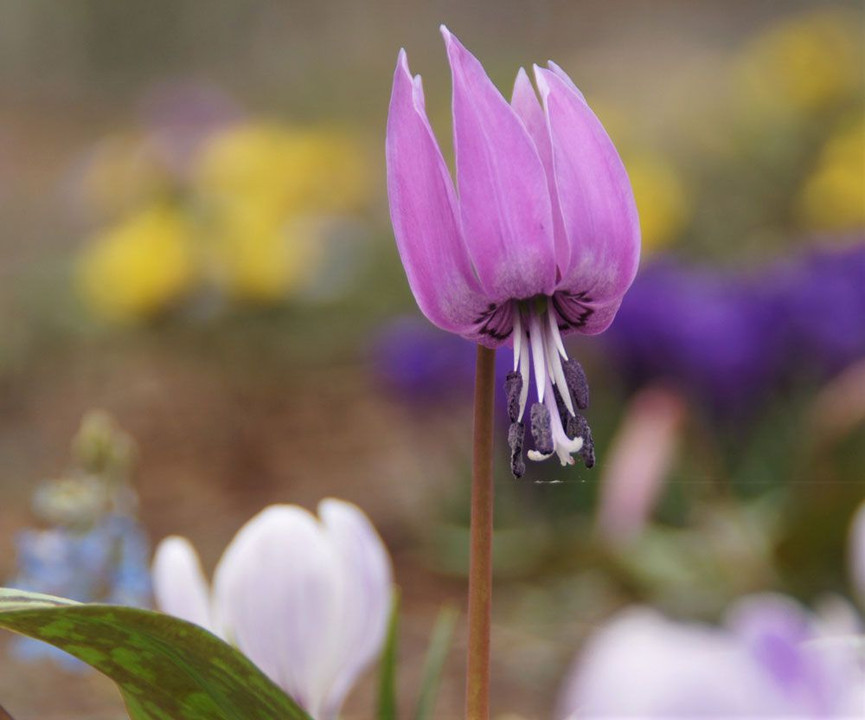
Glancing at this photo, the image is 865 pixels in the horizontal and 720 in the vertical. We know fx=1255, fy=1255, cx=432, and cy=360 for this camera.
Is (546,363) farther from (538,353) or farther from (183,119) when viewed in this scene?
(183,119)

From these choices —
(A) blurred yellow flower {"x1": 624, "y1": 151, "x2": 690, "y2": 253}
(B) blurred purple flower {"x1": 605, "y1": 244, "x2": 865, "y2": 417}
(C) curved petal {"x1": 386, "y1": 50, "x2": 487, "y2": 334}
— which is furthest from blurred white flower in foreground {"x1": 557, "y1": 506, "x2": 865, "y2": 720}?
(A) blurred yellow flower {"x1": 624, "y1": 151, "x2": 690, "y2": 253}

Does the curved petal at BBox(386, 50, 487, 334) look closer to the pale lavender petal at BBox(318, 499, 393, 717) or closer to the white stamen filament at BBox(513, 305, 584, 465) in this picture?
the white stamen filament at BBox(513, 305, 584, 465)

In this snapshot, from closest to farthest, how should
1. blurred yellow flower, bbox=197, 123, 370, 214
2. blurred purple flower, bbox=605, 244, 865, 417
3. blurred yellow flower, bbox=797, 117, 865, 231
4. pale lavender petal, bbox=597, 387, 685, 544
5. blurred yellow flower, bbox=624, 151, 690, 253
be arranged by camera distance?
pale lavender petal, bbox=597, 387, 685, 544, blurred purple flower, bbox=605, 244, 865, 417, blurred yellow flower, bbox=624, 151, 690, 253, blurred yellow flower, bbox=797, 117, 865, 231, blurred yellow flower, bbox=197, 123, 370, 214

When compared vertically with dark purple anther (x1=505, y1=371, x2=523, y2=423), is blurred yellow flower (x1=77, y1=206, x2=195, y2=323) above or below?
above

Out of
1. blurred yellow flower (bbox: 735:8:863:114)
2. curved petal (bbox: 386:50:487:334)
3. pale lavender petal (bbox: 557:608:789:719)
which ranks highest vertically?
blurred yellow flower (bbox: 735:8:863:114)

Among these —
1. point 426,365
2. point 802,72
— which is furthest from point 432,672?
point 802,72

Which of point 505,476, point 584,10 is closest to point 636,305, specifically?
point 505,476

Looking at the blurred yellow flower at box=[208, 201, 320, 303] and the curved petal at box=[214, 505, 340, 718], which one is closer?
the curved petal at box=[214, 505, 340, 718]
